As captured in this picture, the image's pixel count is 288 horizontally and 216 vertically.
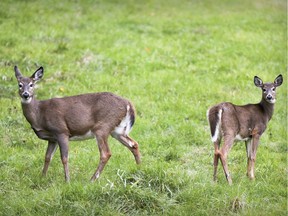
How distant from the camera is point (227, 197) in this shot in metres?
7.32

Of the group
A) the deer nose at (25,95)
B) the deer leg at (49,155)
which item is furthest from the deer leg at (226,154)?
the deer nose at (25,95)

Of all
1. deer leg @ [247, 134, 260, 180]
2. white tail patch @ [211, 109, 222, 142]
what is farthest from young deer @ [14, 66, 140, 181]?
deer leg @ [247, 134, 260, 180]

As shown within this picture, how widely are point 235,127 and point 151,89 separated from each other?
Result: 3695mm

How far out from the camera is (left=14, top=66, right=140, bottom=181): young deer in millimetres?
8173

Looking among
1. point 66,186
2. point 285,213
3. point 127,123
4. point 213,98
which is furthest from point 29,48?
point 285,213

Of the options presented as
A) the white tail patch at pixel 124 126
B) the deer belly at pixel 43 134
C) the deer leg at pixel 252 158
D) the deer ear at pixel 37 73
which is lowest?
the deer leg at pixel 252 158

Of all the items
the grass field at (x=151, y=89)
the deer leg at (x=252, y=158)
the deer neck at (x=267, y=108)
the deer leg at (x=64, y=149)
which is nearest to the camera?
the grass field at (x=151, y=89)

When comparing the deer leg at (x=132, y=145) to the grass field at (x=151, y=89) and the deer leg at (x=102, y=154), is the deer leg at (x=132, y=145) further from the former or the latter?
the deer leg at (x=102, y=154)

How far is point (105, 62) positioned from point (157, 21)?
159 inches

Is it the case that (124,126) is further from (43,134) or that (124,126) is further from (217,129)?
(217,129)

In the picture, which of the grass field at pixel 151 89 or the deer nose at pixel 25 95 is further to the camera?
the deer nose at pixel 25 95

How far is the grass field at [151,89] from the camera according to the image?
717cm

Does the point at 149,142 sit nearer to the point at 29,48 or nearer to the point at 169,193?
the point at 169,193

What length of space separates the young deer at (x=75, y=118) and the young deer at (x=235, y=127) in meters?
1.25
